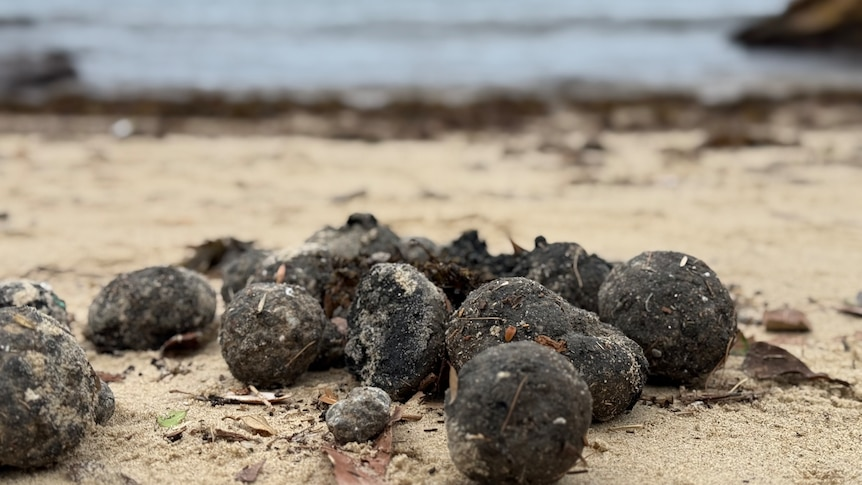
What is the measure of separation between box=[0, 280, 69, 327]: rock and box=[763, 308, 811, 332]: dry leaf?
3463 mm

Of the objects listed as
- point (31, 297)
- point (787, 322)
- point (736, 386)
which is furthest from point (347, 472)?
point (787, 322)

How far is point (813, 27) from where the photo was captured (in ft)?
67.8

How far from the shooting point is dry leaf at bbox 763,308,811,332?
434 centimetres

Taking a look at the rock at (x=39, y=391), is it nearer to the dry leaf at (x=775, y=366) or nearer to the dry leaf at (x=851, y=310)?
the dry leaf at (x=775, y=366)

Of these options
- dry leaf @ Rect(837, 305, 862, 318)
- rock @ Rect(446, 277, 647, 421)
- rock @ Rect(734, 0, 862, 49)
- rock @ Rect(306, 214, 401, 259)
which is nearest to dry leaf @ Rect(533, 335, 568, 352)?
rock @ Rect(446, 277, 647, 421)

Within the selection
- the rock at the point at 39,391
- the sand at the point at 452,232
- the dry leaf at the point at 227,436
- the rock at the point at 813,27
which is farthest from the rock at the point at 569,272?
the rock at the point at 813,27

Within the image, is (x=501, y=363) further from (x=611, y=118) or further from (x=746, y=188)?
(x=611, y=118)

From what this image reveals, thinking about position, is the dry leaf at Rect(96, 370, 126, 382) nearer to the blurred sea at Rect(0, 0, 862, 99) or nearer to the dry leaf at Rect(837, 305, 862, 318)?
the dry leaf at Rect(837, 305, 862, 318)

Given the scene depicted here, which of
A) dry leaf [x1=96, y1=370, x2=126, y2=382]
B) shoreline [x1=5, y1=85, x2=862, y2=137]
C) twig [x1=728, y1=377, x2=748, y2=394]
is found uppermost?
twig [x1=728, y1=377, x2=748, y2=394]

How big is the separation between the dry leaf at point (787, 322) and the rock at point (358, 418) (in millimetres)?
2385

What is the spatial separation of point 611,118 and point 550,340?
11.4 m

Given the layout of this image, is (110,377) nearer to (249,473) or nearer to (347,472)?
(249,473)

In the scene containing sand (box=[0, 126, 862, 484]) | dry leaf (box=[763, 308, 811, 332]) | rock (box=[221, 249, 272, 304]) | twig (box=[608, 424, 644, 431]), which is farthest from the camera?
rock (box=[221, 249, 272, 304])

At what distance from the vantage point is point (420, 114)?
13969 millimetres
